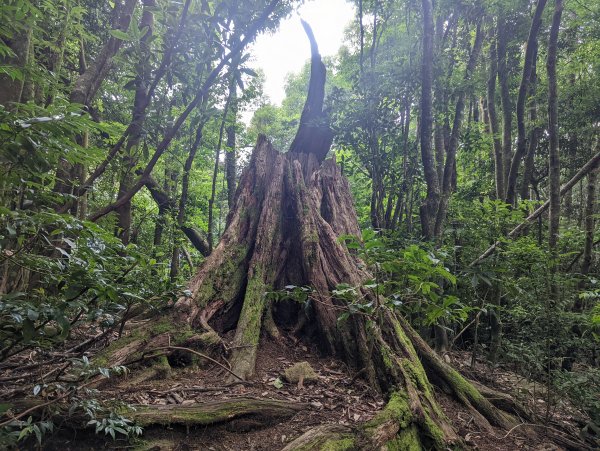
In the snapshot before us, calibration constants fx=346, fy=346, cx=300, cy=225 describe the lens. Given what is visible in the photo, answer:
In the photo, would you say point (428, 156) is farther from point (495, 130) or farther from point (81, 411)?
point (495, 130)

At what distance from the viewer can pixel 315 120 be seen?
662 centimetres

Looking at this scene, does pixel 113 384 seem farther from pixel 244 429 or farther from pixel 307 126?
pixel 307 126

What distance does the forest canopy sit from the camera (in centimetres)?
197

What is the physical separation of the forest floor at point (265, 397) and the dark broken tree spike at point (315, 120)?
13.7ft

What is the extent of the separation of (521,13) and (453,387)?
306 inches

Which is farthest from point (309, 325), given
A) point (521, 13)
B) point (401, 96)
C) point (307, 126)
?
point (521, 13)

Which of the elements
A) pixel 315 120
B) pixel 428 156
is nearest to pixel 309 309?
pixel 428 156

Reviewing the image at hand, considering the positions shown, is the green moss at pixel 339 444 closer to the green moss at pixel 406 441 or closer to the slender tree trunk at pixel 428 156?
the green moss at pixel 406 441

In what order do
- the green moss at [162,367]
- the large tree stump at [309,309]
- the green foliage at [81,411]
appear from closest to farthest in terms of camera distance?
1. the green foliage at [81,411]
2. the large tree stump at [309,309]
3. the green moss at [162,367]

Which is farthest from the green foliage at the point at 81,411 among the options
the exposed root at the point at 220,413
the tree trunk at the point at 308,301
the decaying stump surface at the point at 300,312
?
the tree trunk at the point at 308,301

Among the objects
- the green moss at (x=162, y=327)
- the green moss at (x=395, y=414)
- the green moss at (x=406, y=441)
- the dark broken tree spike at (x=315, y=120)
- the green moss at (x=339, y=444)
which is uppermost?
the dark broken tree spike at (x=315, y=120)

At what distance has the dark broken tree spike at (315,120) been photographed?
6500 mm

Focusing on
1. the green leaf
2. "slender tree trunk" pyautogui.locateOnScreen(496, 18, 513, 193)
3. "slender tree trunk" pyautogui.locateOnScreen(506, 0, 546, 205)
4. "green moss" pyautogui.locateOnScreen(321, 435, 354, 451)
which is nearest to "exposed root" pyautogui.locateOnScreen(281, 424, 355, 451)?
"green moss" pyautogui.locateOnScreen(321, 435, 354, 451)

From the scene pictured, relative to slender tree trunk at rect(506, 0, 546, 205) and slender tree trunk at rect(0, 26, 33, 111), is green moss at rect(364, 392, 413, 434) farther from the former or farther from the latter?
slender tree trunk at rect(506, 0, 546, 205)
